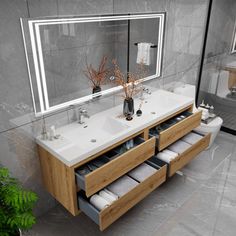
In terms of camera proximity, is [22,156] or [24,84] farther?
[22,156]

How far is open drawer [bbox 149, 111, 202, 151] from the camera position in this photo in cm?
230

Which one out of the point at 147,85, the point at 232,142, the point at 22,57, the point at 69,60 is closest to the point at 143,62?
the point at 147,85

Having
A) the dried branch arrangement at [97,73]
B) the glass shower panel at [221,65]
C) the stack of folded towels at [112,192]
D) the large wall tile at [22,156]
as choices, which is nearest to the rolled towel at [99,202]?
the stack of folded towels at [112,192]

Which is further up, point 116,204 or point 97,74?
point 97,74

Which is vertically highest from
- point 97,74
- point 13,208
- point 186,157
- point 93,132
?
point 97,74

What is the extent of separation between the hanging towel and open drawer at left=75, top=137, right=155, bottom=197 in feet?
2.87

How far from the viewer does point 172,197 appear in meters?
2.53

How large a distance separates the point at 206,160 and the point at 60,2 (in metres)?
2.38

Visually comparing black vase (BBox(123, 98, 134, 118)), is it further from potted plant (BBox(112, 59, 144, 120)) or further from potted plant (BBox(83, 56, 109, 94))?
potted plant (BBox(83, 56, 109, 94))

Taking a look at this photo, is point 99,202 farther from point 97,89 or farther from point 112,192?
point 97,89

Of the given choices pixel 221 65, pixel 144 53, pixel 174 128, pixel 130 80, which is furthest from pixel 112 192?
pixel 221 65

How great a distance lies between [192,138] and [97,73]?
4.04 ft

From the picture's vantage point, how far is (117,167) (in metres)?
1.90

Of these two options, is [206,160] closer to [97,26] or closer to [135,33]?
[135,33]
